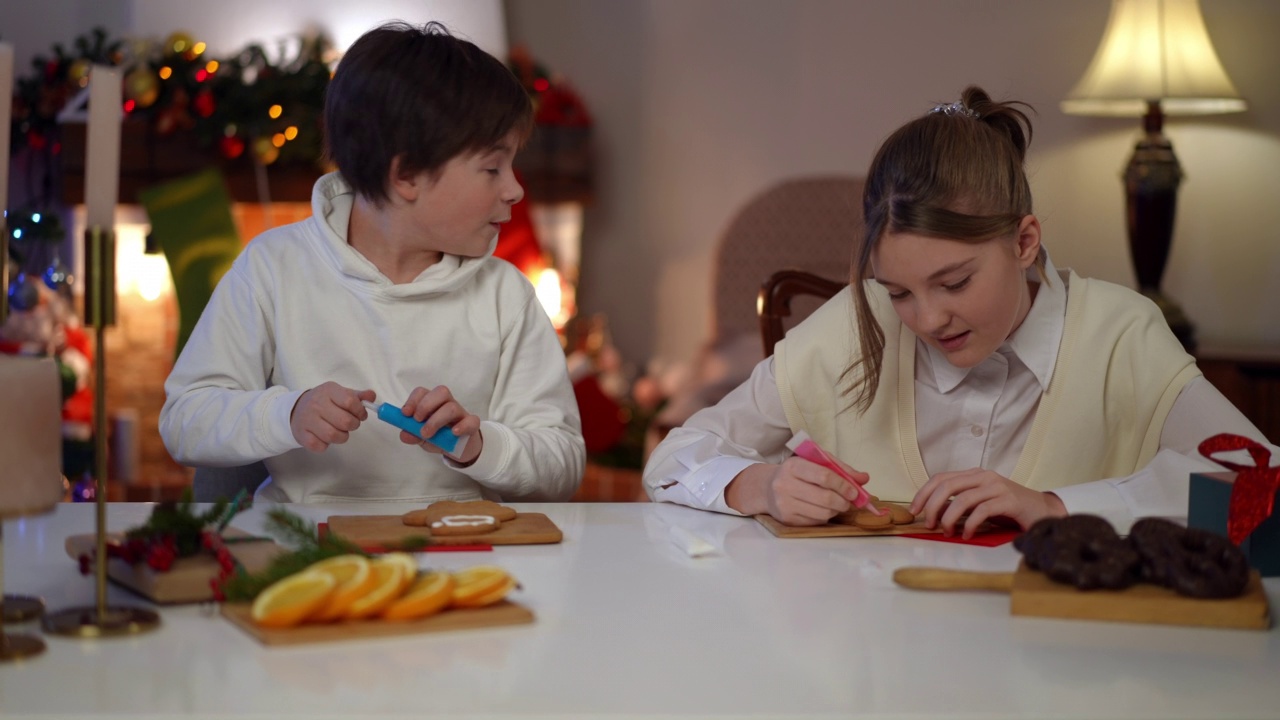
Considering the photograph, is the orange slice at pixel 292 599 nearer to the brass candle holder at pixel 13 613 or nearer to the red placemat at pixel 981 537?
the brass candle holder at pixel 13 613

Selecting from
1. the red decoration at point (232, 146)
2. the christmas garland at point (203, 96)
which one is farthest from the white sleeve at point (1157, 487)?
the red decoration at point (232, 146)

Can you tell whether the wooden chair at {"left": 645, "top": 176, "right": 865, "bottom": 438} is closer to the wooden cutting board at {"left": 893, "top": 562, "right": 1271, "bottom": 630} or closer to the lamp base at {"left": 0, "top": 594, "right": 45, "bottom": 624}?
the wooden cutting board at {"left": 893, "top": 562, "right": 1271, "bottom": 630}

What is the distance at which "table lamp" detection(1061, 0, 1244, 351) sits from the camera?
9.86 ft

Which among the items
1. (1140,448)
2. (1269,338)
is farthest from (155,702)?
(1269,338)

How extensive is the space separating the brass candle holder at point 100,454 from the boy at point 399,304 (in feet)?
2.10

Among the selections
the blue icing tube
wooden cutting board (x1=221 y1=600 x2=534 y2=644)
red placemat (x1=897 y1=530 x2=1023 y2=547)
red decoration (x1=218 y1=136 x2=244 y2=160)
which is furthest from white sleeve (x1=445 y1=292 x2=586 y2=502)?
red decoration (x1=218 y1=136 x2=244 y2=160)

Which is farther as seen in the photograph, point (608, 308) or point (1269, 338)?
point (608, 308)

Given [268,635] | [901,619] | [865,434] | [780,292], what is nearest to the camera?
[268,635]

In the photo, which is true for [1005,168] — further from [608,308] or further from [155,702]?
[608,308]

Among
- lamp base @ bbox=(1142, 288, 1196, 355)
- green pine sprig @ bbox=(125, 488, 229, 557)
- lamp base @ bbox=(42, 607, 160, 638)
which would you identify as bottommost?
lamp base @ bbox=(1142, 288, 1196, 355)

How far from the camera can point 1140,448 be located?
1548 millimetres

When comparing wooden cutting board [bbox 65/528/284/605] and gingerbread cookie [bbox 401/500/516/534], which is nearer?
wooden cutting board [bbox 65/528/284/605]

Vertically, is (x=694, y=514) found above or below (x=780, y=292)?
below

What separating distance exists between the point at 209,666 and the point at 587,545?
0.47 meters
